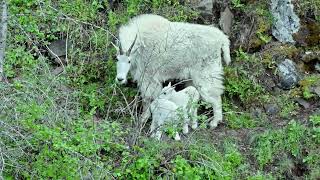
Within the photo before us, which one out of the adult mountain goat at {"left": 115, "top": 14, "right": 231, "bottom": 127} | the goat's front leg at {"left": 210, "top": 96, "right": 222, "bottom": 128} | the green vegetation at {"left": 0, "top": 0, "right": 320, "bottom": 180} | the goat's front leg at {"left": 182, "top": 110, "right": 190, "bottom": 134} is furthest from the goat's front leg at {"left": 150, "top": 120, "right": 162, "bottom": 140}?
the goat's front leg at {"left": 210, "top": 96, "right": 222, "bottom": 128}

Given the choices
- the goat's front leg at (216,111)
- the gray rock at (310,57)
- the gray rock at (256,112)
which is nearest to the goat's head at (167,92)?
the goat's front leg at (216,111)

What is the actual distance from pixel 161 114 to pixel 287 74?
86.8 inches

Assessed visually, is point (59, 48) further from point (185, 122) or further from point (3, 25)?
point (3, 25)

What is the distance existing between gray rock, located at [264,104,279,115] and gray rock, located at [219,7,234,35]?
143 centimetres

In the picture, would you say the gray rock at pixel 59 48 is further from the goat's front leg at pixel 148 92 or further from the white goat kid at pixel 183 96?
the white goat kid at pixel 183 96

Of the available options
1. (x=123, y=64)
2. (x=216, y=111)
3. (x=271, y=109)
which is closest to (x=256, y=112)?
(x=271, y=109)

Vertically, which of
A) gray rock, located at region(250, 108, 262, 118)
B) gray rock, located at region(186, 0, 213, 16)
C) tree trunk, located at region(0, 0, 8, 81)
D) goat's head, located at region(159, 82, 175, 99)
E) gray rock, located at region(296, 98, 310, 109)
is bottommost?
gray rock, located at region(250, 108, 262, 118)

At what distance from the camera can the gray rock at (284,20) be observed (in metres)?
10.8

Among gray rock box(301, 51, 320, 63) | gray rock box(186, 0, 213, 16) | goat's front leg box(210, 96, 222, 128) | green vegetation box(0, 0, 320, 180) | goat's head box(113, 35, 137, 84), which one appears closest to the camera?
green vegetation box(0, 0, 320, 180)

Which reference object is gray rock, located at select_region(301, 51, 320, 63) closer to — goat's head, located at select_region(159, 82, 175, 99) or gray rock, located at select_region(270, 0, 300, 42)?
gray rock, located at select_region(270, 0, 300, 42)

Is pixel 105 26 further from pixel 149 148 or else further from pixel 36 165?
pixel 36 165

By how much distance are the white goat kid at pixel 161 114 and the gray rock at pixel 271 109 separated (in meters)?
1.48

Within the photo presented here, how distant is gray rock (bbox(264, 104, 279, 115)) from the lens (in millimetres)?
9913

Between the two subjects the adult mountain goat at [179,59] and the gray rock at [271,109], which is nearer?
the adult mountain goat at [179,59]
